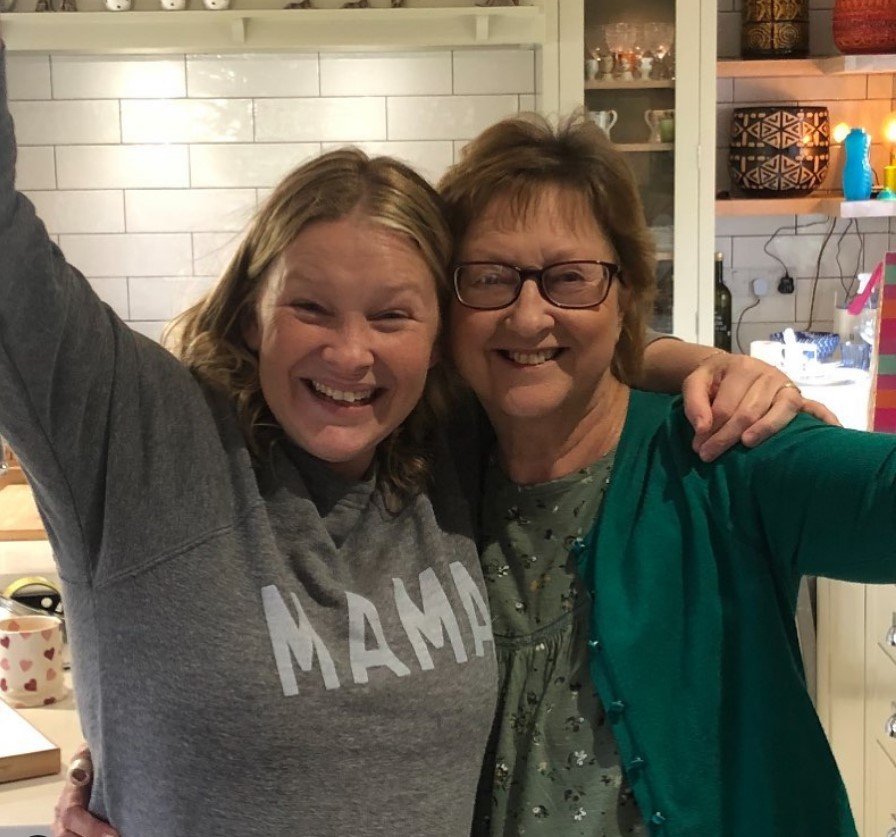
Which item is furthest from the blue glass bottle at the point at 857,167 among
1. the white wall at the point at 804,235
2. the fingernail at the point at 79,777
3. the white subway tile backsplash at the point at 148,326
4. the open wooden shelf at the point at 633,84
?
the fingernail at the point at 79,777

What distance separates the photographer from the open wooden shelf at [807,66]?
3568 millimetres

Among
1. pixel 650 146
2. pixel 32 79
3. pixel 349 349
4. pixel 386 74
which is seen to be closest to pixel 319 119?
pixel 386 74

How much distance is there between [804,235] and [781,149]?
36 cm

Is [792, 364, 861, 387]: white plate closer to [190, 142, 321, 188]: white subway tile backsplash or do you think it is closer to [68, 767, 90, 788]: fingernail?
[190, 142, 321, 188]: white subway tile backsplash

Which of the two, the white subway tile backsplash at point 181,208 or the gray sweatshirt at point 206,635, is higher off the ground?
the white subway tile backsplash at point 181,208

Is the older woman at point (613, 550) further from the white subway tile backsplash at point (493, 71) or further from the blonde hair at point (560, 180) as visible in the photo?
the white subway tile backsplash at point (493, 71)

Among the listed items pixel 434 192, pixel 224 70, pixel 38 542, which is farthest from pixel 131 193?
pixel 434 192

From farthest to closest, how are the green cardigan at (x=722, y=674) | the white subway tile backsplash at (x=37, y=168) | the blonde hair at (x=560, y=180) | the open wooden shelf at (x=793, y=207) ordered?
1. the open wooden shelf at (x=793, y=207)
2. the white subway tile backsplash at (x=37, y=168)
3. the blonde hair at (x=560, y=180)
4. the green cardigan at (x=722, y=674)

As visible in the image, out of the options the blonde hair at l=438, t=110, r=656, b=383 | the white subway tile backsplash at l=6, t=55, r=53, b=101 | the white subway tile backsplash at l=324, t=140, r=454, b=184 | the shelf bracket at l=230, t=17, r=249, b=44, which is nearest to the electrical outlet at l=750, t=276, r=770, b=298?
the white subway tile backsplash at l=324, t=140, r=454, b=184

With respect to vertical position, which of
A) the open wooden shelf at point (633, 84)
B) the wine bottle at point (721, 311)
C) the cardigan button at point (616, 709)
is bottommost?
the cardigan button at point (616, 709)

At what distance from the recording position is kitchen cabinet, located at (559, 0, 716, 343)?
3.42 metres

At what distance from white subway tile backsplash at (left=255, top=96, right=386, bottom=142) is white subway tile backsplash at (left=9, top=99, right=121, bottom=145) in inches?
16.6

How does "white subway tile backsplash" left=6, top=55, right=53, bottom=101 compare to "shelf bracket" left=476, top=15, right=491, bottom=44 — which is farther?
"white subway tile backsplash" left=6, top=55, right=53, bottom=101

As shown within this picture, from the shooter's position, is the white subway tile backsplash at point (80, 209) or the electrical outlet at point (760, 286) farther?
the electrical outlet at point (760, 286)
